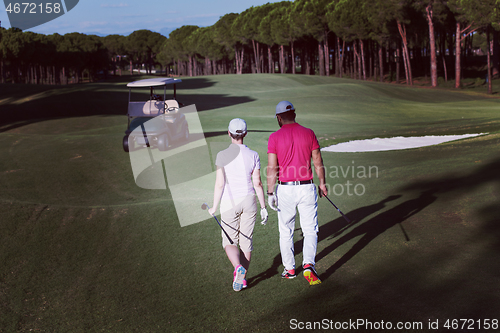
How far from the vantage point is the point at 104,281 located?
636 cm

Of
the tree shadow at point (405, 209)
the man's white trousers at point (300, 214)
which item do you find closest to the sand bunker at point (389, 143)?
the tree shadow at point (405, 209)

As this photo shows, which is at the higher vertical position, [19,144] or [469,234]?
[19,144]

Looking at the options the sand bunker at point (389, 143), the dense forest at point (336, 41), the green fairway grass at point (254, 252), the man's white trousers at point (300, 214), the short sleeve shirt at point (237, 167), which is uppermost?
the dense forest at point (336, 41)

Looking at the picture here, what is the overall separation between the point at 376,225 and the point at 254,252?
2.50 m

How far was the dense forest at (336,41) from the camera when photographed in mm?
52531

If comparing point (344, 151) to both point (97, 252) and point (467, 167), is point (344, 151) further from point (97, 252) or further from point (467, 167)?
point (97, 252)

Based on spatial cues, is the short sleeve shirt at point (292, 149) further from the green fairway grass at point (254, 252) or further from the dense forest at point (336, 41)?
the dense forest at point (336, 41)

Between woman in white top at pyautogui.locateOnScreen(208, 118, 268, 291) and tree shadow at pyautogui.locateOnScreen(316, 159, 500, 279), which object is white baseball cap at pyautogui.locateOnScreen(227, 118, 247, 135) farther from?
tree shadow at pyautogui.locateOnScreen(316, 159, 500, 279)

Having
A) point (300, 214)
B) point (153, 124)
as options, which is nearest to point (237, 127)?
point (300, 214)

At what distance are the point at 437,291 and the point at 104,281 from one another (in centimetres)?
463

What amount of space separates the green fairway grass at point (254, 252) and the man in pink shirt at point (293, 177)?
19.9 inches

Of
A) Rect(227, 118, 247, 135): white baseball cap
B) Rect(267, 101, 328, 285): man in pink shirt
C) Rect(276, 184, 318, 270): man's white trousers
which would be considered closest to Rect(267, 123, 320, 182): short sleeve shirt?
Rect(267, 101, 328, 285): man in pink shirt

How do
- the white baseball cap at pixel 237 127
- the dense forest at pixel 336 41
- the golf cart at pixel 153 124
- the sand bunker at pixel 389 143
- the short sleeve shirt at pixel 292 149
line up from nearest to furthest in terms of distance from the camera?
the white baseball cap at pixel 237 127 < the short sleeve shirt at pixel 292 149 < the golf cart at pixel 153 124 < the sand bunker at pixel 389 143 < the dense forest at pixel 336 41

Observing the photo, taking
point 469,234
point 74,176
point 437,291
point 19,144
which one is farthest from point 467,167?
point 19,144
